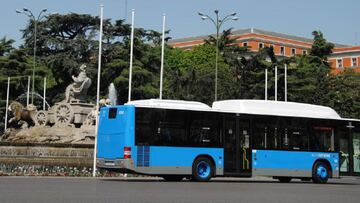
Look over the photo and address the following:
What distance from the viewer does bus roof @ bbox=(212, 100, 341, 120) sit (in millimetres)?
24531

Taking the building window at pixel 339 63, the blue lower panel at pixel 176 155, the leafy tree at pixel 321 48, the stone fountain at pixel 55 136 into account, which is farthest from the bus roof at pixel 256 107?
the building window at pixel 339 63

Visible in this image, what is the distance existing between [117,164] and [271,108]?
7237 millimetres

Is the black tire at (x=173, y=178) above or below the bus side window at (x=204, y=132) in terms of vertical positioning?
below

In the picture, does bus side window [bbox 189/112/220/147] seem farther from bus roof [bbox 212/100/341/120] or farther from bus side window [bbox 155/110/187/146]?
bus roof [bbox 212/100/341/120]

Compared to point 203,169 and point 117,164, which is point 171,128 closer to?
point 203,169

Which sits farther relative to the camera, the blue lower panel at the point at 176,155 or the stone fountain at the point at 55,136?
the stone fountain at the point at 55,136

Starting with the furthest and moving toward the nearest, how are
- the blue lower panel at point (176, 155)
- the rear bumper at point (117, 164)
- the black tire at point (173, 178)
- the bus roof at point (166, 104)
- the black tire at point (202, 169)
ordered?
the black tire at point (173, 178)
the black tire at point (202, 169)
the bus roof at point (166, 104)
the blue lower panel at point (176, 155)
the rear bumper at point (117, 164)

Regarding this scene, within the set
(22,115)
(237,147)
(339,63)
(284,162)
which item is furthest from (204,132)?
(339,63)

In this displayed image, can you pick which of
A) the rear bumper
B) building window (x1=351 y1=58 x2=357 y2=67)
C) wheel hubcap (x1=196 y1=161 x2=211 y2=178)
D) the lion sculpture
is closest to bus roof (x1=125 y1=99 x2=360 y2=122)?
wheel hubcap (x1=196 y1=161 x2=211 y2=178)

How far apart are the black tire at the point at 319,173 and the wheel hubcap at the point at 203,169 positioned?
512 centimetres

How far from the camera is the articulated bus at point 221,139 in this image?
21828 millimetres

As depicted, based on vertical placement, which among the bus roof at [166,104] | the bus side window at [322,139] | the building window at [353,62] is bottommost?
the bus side window at [322,139]

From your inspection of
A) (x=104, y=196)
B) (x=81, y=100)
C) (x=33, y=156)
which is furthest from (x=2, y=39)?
(x=104, y=196)

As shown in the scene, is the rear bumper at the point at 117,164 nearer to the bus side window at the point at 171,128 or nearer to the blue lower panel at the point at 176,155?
the blue lower panel at the point at 176,155
